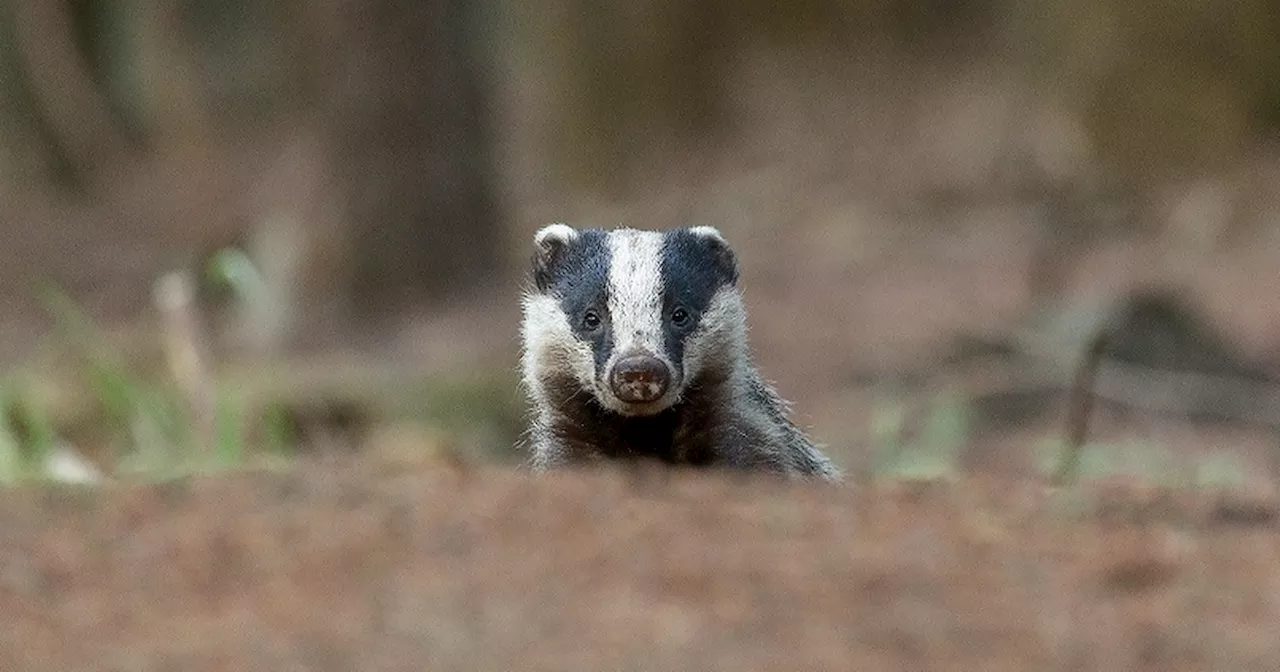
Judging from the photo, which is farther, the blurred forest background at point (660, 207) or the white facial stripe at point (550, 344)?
the blurred forest background at point (660, 207)

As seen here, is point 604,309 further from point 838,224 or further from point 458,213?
point 838,224

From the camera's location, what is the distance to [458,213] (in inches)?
428

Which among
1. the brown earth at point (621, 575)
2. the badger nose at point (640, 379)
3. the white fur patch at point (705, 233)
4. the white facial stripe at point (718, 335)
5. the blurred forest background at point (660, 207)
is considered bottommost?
the brown earth at point (621, 575)

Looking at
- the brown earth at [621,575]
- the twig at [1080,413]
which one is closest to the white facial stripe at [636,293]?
the twig at [1080,413]

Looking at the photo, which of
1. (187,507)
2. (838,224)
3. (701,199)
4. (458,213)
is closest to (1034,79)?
(838,224)

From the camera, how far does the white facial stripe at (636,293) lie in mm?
5125

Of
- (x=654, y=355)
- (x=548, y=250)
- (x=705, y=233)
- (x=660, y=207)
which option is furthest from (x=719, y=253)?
(x=660, y=207)

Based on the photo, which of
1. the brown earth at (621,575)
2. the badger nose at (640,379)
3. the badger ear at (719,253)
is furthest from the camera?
the badger ear at (719,253)

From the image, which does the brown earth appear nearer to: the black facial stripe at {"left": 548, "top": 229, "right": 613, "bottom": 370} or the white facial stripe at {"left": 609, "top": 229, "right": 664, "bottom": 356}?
the white facial stripe at {"left": 609, "top": 229, "right": 664, "bottom": 356}

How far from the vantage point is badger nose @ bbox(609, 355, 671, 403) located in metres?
4.95

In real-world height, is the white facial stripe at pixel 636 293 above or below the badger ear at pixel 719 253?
below

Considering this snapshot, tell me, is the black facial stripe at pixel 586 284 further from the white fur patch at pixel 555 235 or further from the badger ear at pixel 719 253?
the badger ear at pixel 719 253

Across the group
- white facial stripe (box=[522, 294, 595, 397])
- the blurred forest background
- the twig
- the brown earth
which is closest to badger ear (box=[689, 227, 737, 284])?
white facial stripe (box=[522, 294, 595, 397])

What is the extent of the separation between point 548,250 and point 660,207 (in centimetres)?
952
